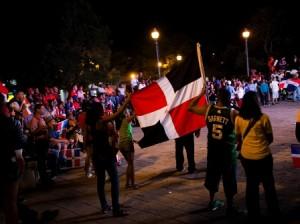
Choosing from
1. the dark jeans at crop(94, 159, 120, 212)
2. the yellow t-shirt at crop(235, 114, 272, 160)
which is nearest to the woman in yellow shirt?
the yellow t-shirt at crop(235, 114, 272, 160)

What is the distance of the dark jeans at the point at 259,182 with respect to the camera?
604 centimetres

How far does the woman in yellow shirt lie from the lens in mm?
6027

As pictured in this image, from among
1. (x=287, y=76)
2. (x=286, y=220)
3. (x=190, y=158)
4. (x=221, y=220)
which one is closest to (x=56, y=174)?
(x=190, y=158)

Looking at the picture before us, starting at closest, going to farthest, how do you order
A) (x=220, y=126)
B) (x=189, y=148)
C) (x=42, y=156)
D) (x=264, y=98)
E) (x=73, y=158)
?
(x=220, y=126) → (x=42, y=156) → (x=189, y=148) → (x=73, y=158) → (x=264, y=98)

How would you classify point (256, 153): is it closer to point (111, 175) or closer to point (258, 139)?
point (258, 139)

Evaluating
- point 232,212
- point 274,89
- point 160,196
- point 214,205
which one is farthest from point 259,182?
point 274,89

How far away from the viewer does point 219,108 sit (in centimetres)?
678

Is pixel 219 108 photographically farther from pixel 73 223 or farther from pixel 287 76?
pixel 287 76

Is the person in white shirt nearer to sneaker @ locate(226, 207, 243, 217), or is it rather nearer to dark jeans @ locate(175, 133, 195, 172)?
dark jeans @ locate(175, 133, 195, 172)

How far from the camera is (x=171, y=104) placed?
7.95m

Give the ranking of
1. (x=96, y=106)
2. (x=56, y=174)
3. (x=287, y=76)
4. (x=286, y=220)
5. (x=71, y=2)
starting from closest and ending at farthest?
1. (x=286, y=220)
2. (x=96, y=106)
3. (x=56, y=174)
4. (x=71, y=2)
5. (x=287, y=76)

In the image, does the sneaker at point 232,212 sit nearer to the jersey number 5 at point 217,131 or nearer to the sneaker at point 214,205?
the sneaker at point 214,205

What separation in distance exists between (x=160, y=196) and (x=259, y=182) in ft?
8.71

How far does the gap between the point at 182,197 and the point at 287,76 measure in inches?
881
